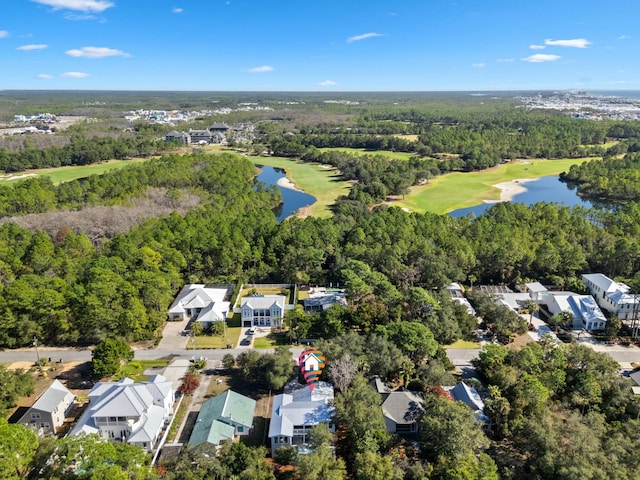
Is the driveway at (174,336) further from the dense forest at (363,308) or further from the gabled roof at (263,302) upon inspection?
the gabled roof at (263,302)

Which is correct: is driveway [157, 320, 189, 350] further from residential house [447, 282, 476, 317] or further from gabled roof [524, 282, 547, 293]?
gabled roof [524, 282, 547, 293]

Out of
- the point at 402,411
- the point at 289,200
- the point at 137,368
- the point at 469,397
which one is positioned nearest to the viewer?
the point at 402,411

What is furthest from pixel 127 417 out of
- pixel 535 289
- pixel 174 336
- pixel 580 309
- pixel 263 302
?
pixel 535 289

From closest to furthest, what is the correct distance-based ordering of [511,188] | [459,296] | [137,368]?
[137,368] < [459,296] < [511,188]

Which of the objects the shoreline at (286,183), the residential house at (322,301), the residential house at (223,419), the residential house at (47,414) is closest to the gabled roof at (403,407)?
the residential house at (223,419)

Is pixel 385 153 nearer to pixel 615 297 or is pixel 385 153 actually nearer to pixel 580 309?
pixel 615 297

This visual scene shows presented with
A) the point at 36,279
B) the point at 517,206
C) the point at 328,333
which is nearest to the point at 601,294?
the point at 517,206
